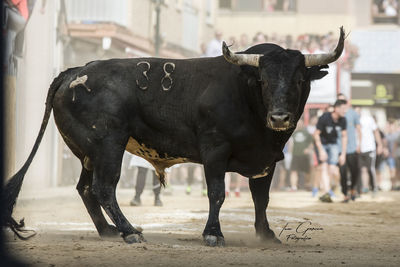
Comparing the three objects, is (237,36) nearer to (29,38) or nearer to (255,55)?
(29,38)

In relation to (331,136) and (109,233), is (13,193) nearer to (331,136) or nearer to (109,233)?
(109,233)

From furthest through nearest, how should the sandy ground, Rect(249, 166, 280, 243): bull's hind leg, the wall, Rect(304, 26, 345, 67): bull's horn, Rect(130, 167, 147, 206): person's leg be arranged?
the wall, Rect(130, 167, 147, 206): person's leg, Rect(249, 166, 280, 243): bull's hind leg, Rect(304, 26, 345, 67): bull's horn, the sandy ground

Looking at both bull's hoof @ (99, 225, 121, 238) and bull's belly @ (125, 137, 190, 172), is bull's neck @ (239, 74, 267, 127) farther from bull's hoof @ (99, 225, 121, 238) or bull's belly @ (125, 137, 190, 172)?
bull's hoof @ (99, 225, 121, 238)

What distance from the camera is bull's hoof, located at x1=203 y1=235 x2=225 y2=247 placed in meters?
9.17

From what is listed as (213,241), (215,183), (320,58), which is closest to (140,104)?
(215,183)

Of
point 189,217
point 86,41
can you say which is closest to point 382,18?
point 86,41

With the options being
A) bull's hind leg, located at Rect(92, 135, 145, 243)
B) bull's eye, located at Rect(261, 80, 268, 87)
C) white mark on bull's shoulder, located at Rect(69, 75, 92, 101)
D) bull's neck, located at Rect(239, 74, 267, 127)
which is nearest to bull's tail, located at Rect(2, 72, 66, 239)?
white mark on bull's shoulder, located at Rect(69, 75, 92, 101)

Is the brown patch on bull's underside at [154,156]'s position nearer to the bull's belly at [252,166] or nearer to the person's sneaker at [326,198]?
the bull's belly at [252,166]

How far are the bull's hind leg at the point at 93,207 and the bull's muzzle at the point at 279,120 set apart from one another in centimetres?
203

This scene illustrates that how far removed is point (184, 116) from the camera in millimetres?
9766

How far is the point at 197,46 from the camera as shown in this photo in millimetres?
34000

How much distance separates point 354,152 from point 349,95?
1530 centimetres

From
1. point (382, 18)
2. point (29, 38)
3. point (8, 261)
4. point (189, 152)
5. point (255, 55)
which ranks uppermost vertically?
point (382, 18)

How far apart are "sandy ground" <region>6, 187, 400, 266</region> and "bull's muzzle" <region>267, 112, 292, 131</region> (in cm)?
114
